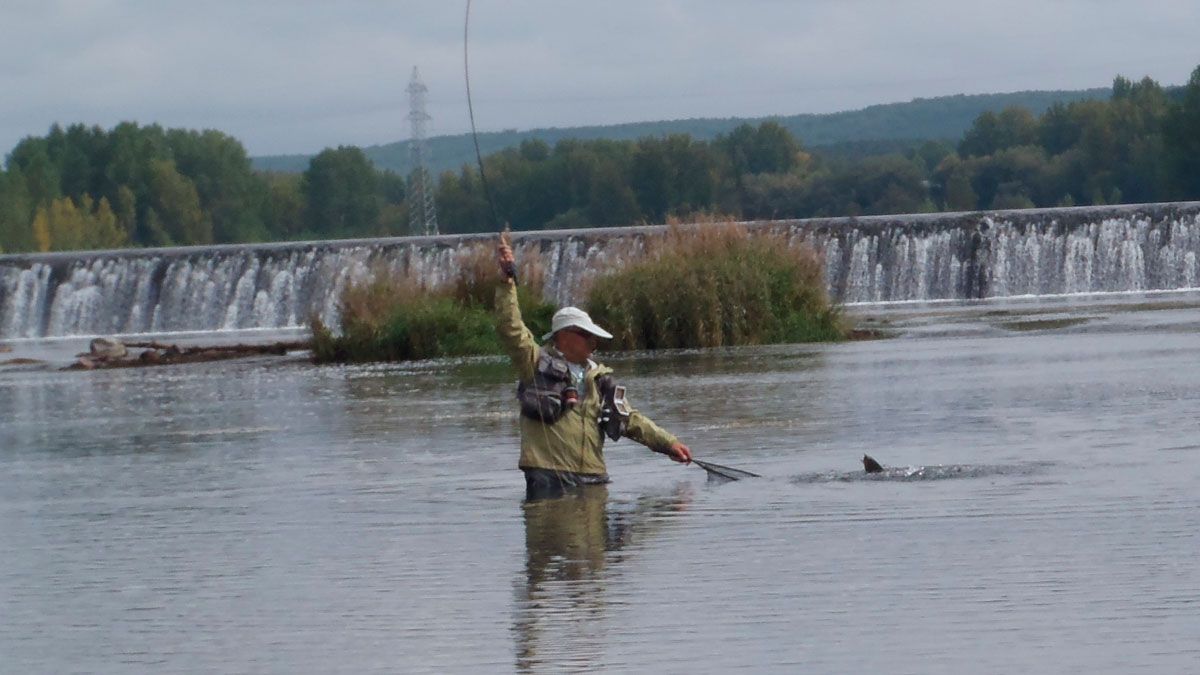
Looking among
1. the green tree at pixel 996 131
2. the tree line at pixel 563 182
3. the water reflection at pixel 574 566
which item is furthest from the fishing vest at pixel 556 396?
the green tree at pixel 996 131

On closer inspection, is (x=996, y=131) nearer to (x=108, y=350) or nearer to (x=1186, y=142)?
(x=1186, y=142)

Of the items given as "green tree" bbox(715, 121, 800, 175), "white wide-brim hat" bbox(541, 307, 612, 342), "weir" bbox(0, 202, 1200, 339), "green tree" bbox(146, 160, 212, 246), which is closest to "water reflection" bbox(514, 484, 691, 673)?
"white wide-brim hat" bbox(541, 307, 612, 342)

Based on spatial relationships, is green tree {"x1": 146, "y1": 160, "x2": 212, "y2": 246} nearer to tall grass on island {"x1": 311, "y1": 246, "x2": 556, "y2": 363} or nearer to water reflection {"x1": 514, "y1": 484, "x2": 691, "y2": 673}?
tall grass on island {"x1": 311, "y1": 246, "x2": 556, "y2": 363}

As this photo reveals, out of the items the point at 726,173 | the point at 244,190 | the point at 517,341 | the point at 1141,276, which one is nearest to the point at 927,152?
the point at 726,173

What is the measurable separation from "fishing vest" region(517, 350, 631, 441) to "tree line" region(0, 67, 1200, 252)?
7584 cm

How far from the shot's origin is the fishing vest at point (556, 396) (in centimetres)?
1162

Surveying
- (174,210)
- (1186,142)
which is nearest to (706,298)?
(1186,142)

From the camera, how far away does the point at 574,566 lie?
986 cm

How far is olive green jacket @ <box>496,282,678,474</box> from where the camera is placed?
37.7 feet

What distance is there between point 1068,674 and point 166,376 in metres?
23.7

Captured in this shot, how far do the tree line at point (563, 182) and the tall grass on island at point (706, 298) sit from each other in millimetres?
57595

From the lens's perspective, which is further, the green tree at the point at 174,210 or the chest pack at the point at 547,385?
the green tree at the point at 174,210

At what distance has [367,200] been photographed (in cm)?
12150

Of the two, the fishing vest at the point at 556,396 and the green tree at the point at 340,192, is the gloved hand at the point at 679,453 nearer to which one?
the fishing vest at the point at 556,396
